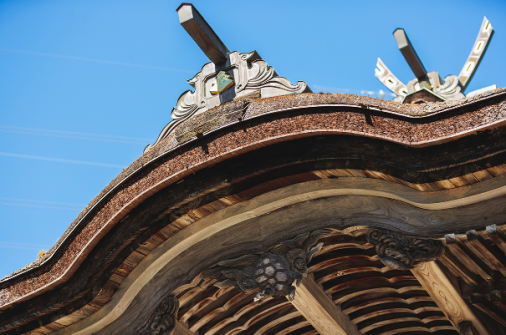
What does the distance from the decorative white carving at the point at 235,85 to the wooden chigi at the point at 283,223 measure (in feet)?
0.07

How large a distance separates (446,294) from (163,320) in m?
2.98

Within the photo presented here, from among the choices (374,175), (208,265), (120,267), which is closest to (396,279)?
(374,175)

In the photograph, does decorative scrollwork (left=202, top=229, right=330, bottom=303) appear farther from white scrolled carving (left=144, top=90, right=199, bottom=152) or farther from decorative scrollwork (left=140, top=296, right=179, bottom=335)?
white scrolled carving (left=144, top=90, right=199, bottom=152)

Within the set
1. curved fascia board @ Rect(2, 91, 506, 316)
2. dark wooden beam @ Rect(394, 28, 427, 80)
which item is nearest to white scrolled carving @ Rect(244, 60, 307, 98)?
curved fascia board @ Rect(2, 91, 506, 316)

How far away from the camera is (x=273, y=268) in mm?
5211

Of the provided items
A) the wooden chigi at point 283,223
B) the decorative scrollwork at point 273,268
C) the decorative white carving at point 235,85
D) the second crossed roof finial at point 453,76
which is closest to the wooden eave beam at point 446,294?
the wooden chigi at point 283,223

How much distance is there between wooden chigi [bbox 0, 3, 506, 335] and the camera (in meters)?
4.75

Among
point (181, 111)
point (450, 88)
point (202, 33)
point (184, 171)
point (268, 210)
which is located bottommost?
point (268, 210)

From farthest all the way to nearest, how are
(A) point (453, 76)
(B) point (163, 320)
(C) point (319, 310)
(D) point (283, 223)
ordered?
(A) point (453, 76) < (C) point (319, 310) < (B) point (163, 320) < (D) point (283, 223)

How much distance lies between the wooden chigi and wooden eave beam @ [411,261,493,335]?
0.05 feet

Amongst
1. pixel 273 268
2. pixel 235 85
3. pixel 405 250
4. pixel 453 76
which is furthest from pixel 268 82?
pixel 453 76

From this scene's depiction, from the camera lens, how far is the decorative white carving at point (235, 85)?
6.13 meters

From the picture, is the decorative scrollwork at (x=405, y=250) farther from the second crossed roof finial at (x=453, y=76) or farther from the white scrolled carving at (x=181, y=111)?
the second crossed roof finial at (x=453, y=76)

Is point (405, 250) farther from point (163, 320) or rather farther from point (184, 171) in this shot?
point (163, 320)
